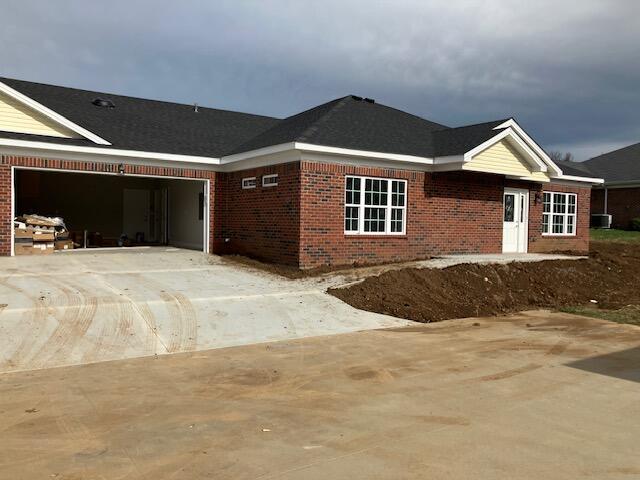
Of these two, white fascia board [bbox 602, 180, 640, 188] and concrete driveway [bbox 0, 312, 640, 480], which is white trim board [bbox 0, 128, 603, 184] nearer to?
concrete driveway [bbox 0, 312, 640, 480]

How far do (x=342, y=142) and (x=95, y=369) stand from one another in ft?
31.7

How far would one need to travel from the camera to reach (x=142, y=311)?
380 inches

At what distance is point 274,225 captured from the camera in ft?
50.4

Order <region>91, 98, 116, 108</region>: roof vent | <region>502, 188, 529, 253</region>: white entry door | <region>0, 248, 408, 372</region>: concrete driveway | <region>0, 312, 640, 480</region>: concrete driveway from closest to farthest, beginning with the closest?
1. <region>0, 312, 640, 480</region>: concrete driveway
2. <region>0, 248, 408, 372</region>: concrete driveway
3. <region>502, 188, 529, 253</region>: white entry door
4. <region>91, 98, 116, 108</region>: roof vent

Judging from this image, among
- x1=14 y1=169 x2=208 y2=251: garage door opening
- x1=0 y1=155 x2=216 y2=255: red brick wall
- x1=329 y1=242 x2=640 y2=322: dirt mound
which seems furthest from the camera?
x1=14 y1=169 x2=208 y2=251: garage door opening

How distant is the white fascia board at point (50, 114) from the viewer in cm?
1471

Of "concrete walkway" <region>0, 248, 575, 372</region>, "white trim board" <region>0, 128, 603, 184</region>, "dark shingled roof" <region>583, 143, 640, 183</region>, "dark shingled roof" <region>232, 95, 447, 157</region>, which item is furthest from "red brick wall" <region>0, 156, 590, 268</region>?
"dark shingled roof" <region>583, 143, 640, 183</region>

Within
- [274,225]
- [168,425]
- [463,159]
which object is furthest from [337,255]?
[168,425]

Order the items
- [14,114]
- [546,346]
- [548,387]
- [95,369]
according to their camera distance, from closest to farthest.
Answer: [548,387] → [95,369] → [546,346] → [14,114]

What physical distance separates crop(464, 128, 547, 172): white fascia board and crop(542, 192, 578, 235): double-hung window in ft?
10.6

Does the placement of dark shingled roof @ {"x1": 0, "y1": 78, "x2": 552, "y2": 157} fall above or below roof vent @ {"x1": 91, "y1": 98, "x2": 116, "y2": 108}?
below

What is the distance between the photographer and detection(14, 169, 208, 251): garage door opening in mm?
20109

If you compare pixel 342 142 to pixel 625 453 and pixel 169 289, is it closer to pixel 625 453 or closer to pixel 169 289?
pixel 169 289

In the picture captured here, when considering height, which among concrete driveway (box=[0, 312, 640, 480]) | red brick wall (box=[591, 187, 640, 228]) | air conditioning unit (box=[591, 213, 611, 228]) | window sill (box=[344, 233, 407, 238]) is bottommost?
concrete driveway (box=[0, 312, 640, 480])
